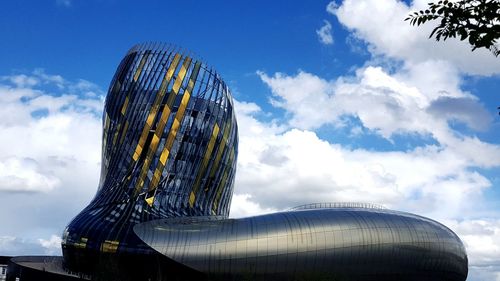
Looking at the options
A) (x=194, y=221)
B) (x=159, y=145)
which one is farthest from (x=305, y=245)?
(x=159, y=145)

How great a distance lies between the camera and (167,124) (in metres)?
56.6

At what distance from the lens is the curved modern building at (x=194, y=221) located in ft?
132

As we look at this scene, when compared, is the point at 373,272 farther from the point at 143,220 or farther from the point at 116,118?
the point at 116,118

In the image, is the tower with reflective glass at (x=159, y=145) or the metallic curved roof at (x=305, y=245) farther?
the tower with reflective glass at (x=159, y=145)

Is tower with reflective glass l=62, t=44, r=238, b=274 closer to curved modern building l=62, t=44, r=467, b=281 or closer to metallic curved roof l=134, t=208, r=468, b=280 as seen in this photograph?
curved modern building l=62, t=44, r=467, b=281

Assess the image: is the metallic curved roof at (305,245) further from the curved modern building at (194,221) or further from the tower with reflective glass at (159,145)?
the tower with reflective glass at (159,145)

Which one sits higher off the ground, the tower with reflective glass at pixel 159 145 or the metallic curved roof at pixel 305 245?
the tower with reflective glass at pixel 159 145

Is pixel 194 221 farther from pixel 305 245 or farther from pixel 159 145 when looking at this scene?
pixel 159 145

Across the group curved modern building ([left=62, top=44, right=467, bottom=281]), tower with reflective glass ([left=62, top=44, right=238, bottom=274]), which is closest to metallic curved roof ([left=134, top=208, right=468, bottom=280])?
curved modern building ([left=62, top=44, right=467, bottom=281])

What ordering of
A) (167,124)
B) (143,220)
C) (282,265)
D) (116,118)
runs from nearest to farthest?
(282,265) < (143,220) < (167,124) < (116,118)

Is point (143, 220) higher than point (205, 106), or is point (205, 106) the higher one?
point (205, 106)

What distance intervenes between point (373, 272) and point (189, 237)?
1355cm

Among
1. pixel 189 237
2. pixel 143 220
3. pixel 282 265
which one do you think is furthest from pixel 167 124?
pixel 282 265

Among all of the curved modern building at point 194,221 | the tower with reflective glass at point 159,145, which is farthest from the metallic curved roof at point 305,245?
the tower with reflective glass at point 159,145
